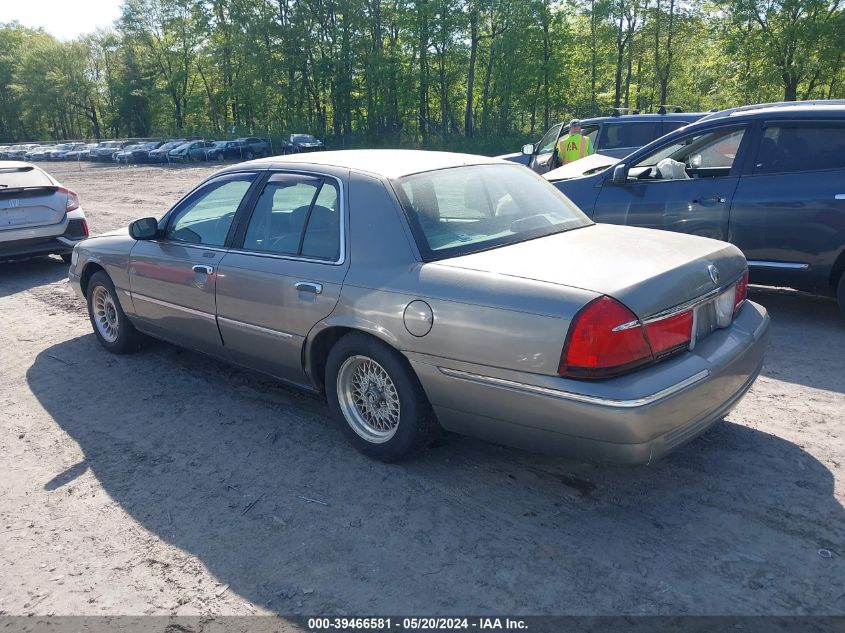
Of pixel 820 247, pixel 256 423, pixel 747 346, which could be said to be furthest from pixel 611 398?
pixel 820 247

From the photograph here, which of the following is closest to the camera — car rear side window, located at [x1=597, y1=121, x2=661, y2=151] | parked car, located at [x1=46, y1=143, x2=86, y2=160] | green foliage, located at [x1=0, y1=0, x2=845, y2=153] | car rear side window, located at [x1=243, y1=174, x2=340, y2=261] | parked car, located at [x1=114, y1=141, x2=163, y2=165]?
car rear side window, located at [x1=243, y1=174, x2=340, y2=261]

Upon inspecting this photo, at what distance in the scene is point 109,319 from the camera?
19.2 feet

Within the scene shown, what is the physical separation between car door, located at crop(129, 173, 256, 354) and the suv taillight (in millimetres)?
2550

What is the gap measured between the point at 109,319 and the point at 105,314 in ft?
0.31

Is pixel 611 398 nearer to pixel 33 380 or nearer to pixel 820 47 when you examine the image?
pixel 33 380

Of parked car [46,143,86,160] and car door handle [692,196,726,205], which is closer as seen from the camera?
car door handle [692,196,726,205]

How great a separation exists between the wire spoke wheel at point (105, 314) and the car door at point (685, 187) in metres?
4.53

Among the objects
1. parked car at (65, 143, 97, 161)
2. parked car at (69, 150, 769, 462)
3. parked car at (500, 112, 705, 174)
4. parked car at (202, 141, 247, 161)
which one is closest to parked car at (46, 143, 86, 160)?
parked car at (65, 143, 97, 161)

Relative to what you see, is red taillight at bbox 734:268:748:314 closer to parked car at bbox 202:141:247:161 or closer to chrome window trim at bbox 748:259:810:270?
chrome window trim at bbox 748:259:810:270

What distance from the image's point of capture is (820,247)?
5613 millimetres

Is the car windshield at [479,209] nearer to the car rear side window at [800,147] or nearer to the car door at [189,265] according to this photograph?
the car door at [189,265]

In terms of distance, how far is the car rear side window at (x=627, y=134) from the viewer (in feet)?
37.8

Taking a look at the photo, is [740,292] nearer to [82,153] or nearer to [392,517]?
[392,517]

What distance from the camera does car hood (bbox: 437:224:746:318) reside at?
2996mm
